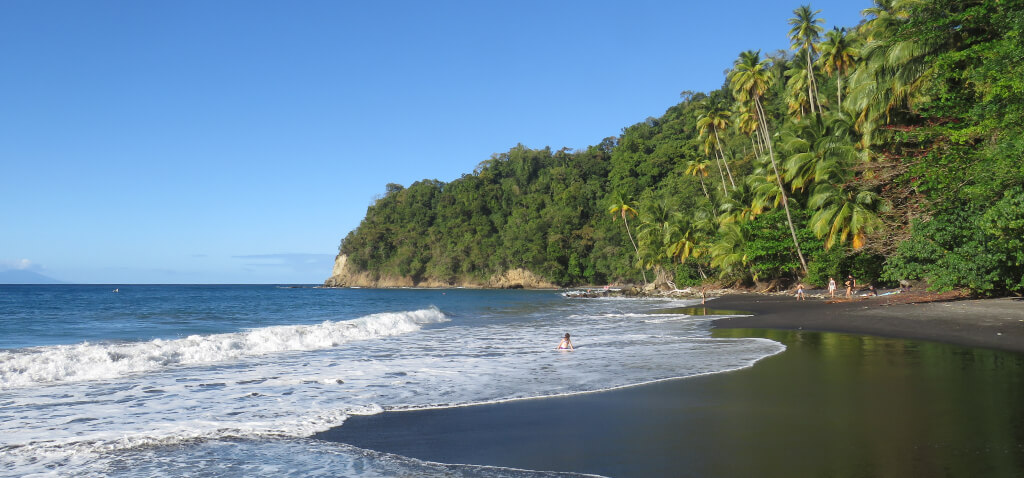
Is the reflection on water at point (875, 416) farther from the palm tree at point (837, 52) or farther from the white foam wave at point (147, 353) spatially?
the palm tree at point (837, 52)

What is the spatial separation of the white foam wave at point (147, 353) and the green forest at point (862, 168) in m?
18.6

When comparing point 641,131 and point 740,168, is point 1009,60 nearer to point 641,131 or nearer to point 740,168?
point 740,168

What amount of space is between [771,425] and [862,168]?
852 inches

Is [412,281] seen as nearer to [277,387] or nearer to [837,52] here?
[837,52]

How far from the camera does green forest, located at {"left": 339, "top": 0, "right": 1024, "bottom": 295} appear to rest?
A: 668 inches

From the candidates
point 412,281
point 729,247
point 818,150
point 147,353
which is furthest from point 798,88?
point 412,281

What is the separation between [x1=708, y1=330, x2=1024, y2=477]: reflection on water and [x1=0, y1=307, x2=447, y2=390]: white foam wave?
11648 millimetres

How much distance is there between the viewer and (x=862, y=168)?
24.6 metres

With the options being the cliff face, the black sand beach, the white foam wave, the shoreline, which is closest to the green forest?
the shoreline

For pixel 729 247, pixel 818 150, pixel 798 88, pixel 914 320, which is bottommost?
pixel 914 320

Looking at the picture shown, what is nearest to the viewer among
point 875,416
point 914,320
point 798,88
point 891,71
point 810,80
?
point 875,416

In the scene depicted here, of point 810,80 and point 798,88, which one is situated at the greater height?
point 798,88

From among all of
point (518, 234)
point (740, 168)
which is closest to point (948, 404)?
point (740, 168)

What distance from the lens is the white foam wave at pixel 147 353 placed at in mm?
11789
